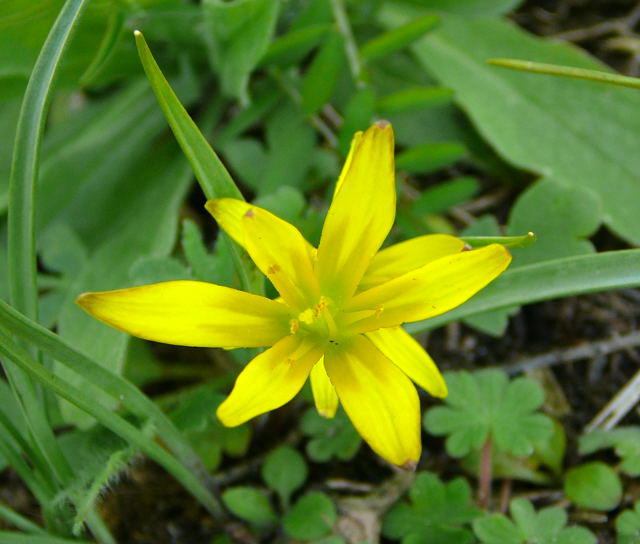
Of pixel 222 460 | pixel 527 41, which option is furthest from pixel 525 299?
pixel 527 41

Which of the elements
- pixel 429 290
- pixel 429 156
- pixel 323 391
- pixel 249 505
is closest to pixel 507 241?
pixel 429 290

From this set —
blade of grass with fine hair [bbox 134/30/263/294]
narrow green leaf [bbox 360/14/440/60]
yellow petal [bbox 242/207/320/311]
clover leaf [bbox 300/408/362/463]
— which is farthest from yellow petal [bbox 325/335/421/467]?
narrow green leaf [bbox 360/14/440/60]

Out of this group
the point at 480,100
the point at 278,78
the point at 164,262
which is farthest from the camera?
the point at 480,100

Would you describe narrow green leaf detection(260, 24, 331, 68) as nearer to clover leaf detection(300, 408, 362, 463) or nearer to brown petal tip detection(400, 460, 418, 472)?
clover leaf detection(300, 408, 362, 463)

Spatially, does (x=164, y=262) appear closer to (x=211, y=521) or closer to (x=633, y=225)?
(x=211, y=521)

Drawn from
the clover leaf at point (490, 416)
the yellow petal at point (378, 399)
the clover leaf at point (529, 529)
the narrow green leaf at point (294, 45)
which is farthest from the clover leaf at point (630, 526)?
the narrow green leaf at point (294, 45)

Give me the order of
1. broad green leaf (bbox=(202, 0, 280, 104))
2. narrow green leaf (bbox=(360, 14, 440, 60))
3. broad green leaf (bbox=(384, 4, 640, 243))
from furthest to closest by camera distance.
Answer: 1. broad green leaf (bbox=(384, 4, 640, 243))
2. narrow green leaf (bbox=(360, 14, 440, 60))
3. broad green leaf (bbox=(202, 0, 280, 104))
